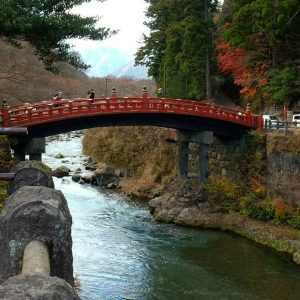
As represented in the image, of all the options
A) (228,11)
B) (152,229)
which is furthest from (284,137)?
(228,11)

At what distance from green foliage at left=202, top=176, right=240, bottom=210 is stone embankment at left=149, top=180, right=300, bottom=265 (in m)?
0.45

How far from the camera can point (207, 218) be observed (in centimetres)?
2895

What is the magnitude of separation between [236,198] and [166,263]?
9867mm

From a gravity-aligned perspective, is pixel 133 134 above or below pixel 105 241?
above

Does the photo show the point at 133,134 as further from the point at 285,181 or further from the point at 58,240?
the point at 58,240

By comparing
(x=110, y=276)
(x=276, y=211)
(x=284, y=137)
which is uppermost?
(x=284, y=137)

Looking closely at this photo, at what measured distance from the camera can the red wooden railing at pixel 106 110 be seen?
2370cm

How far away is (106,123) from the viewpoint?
28.2 metres

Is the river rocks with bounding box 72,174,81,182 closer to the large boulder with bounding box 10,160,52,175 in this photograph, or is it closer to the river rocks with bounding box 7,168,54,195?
the large boulder with bounding box 10,160,52,175

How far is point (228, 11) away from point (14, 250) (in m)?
47.3

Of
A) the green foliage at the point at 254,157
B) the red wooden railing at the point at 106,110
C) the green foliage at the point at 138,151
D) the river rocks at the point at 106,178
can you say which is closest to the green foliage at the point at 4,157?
the red wooden railing at the point at 106,110

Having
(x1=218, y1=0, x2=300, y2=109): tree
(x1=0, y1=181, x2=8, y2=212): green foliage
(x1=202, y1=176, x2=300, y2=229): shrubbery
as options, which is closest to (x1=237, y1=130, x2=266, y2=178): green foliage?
(x1=202, y1=176, x2=300, y2=229): shrubbery

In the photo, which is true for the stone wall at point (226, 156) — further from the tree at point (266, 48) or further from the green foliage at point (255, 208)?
the tree at point (266, 48)

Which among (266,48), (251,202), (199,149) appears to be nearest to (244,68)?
(266,48)
